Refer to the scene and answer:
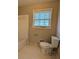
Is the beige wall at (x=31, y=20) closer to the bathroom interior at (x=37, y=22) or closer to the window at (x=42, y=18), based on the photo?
the bathroom interior at (x=37, y=22)

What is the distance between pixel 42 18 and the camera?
5.59 meters

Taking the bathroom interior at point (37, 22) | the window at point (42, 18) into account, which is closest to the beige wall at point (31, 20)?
the bathroom interior at point (37, 22)

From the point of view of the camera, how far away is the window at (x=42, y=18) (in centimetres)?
545

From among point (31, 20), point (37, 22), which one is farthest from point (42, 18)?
point (31, 20)

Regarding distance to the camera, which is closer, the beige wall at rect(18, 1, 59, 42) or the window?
the beige wall at rect(18, 1, 59, 42)

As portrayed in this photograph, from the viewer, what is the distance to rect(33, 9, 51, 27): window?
545 centimetres

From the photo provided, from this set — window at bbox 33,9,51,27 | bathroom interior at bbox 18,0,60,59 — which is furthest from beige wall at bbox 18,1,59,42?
window at bbox 33,9,51,27

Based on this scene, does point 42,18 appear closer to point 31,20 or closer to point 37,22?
point 37,22

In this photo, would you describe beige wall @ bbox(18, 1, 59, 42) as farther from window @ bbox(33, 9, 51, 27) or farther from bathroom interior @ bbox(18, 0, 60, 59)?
window @ bbox(33, 9, 51, 27)

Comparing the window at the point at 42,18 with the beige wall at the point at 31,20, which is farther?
the window at the point at 42,18

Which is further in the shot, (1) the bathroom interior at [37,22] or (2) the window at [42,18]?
(2) the window at [42,18]

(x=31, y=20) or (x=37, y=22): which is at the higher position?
(x=31, y=20)

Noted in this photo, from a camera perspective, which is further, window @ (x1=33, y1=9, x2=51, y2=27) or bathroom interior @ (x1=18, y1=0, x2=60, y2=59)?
window @ (x1=33, y1=9, x2=51, y2=27)
